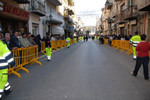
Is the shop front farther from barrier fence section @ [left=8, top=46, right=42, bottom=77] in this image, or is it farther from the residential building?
the residential building

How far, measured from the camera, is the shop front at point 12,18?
12.7m

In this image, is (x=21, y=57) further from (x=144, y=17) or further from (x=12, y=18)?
(x=144, y=17)

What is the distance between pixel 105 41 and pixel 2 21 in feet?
78.7

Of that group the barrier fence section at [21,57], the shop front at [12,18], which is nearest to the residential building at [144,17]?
the shop front at [12,18]

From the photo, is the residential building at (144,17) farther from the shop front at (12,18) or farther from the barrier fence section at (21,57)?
the barrier fence section at (21,57)

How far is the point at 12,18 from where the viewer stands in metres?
14.3

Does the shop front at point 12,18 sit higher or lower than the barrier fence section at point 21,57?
higher

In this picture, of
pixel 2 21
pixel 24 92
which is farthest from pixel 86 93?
pixel 2 21

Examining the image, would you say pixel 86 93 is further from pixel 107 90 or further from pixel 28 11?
pixel 28 11

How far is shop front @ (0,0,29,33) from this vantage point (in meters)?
12.7

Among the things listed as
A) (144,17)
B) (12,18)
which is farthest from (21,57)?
(144,17)

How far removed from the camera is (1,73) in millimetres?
3441

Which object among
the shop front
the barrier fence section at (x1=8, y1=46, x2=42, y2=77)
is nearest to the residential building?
the shop front

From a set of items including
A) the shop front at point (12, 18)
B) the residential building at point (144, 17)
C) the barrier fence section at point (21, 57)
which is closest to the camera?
the barrier fence section at point (21, 57)
